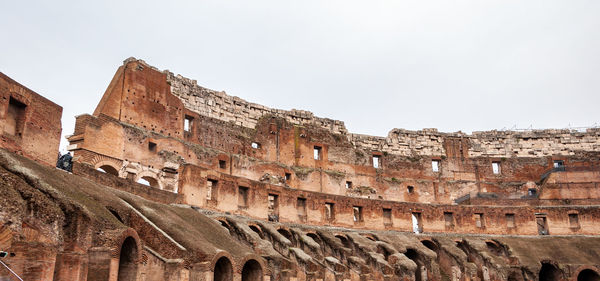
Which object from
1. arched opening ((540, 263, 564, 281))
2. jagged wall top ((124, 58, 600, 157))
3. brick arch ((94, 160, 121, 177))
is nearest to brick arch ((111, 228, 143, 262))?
brick arch ((94, 160, 121, 177))

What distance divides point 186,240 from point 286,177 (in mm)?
19544

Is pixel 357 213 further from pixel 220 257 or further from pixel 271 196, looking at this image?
pixel 220 257

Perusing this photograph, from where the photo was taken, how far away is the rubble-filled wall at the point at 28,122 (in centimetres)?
1550

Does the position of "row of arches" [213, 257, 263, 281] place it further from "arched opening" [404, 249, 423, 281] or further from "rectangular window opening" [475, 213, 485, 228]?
"rectangular window opening" [475, 213, 485, 228]

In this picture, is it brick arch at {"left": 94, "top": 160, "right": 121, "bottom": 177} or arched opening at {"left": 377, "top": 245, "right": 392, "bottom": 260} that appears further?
arched opening at {"left": 377, "top": 245, "right": 392, "bottom": 260}

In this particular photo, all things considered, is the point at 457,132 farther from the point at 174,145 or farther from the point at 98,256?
the point at 98,256

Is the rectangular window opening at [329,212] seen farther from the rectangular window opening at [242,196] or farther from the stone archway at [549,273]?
the stone archway at [549,273]

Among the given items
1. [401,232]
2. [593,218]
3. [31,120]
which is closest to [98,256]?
[31,120]

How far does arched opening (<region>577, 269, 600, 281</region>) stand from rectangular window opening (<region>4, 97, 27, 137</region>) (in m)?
31.3

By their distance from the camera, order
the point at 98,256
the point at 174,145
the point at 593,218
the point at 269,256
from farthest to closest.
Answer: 1. the point at 593,218
2. the point at 174,145
3. the point at 269,256
4. the point at 98,256

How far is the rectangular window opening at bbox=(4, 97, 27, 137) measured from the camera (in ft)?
52.1

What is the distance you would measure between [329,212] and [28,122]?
63.9 ft

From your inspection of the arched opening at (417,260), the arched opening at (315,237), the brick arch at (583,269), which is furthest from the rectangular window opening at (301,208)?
the brick arch at (583,269)

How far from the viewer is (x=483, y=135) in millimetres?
45625
